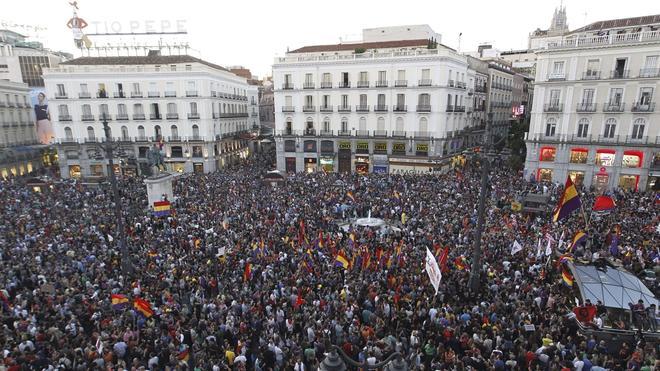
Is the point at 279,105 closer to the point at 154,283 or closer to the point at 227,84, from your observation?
the point at 227,84

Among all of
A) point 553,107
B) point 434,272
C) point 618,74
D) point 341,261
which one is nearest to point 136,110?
point 341,261

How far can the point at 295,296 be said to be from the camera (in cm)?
1370

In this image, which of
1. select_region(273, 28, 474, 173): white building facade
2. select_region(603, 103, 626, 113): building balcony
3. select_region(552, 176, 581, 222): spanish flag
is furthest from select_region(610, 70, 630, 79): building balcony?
select_region(552, 176, 581, 222): spanish flag

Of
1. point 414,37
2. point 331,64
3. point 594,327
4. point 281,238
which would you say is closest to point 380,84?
point 331,64

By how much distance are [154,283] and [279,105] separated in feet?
107

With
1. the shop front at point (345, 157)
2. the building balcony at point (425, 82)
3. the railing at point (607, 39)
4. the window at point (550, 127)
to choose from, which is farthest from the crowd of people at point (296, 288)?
the shop front at point (345, 157)

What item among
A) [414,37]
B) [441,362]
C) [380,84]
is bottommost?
[441,362]

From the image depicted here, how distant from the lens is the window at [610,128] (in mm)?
33531

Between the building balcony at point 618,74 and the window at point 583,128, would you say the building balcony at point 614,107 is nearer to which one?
the window at point 583,128

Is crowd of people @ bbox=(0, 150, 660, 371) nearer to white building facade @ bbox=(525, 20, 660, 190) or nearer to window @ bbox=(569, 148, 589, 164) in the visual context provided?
white building facade @ bbox=(525, 20, 660, 190)

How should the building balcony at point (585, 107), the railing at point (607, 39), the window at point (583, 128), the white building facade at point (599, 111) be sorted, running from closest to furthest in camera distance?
1. the railing at point (607, 39)
2. the white building facade at point (599, 111)
3. the building balcony at point (585, 107)
4. the window at point (583, 128)

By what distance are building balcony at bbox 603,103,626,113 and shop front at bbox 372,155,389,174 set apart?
19.8 meters

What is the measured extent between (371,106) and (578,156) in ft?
65.1

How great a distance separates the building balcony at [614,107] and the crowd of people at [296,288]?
10.7 metres
